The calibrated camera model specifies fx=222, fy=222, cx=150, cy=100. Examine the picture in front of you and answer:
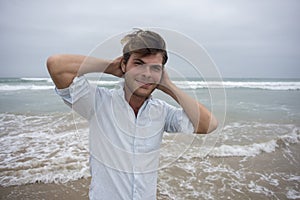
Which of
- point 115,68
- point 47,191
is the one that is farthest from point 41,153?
point 115,68

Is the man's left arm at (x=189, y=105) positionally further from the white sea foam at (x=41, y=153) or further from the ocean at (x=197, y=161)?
the white sea foam at (x=41, y=153)

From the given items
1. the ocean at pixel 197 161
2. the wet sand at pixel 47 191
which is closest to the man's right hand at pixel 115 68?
the ocean at pixel 197 161

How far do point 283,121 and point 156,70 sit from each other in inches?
306

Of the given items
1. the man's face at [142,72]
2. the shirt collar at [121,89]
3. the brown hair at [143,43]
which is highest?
the brown hair at [143,43]

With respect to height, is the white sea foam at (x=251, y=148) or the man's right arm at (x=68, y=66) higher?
the man's right arm at (x=68, y=66)

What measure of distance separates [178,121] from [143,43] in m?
0.53

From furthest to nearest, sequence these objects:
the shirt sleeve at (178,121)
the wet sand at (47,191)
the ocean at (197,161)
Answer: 1. the ocean at (197,161)
2. the wet sand at (47,191)
3. the shirt sleeve at (178,121)

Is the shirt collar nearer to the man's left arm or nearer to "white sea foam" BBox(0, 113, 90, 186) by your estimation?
the man's left arm

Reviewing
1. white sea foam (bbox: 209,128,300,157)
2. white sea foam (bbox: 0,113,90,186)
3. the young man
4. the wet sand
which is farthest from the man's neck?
white sea foam (bbox: 209,128,300,157)

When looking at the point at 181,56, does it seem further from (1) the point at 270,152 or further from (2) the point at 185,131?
(1) the point at 270,152

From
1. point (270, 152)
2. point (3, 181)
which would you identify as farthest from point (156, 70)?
point (270, 152)

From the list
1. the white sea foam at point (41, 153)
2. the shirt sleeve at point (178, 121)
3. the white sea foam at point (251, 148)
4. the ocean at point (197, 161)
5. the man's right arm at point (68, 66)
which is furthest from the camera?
the white sea foam at point (251, 148)

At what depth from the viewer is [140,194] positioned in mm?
1288

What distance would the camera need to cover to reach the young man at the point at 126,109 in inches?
46.6
